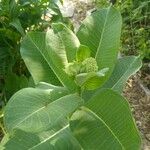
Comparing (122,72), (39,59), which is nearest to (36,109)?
(39,59)

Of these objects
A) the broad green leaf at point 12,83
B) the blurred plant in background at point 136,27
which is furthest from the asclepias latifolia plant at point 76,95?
the blurred plant in background at point 136,27

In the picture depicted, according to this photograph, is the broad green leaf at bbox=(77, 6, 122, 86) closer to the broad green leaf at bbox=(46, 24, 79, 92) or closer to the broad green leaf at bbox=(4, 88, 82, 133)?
the broad green leaf at bbox=(46, 24, 79, 92)

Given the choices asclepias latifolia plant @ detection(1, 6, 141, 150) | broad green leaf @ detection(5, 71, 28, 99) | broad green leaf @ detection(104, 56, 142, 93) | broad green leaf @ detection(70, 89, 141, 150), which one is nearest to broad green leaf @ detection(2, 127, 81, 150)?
asclepias latifolia plant @ detection(1, 6, 141, 150)

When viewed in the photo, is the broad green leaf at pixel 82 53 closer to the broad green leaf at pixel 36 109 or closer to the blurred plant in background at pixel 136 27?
the broad green leaf at pixel 36 109

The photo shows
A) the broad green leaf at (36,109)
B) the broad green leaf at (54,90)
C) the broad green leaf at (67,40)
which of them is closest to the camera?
the broad green leaf at (36,109)

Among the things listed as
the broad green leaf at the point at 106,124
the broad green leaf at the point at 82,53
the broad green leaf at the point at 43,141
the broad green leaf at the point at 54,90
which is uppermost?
the broad green leaf at the point at 82,53

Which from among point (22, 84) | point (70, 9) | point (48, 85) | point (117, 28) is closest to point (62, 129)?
point (48, 85)

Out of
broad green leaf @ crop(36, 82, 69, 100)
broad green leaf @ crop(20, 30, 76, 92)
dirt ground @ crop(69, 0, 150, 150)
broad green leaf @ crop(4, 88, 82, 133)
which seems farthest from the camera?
dirt ground @ crop(69, 0, 150, 150)

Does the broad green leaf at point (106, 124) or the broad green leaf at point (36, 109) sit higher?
the broad green leaf at point (36, 109)
